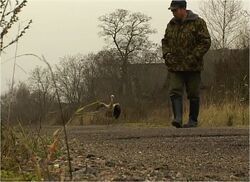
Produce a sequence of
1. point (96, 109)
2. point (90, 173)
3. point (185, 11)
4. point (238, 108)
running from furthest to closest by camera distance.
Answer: point (238, 108) < point (185, 11) < point (96, 109) < point (90, 173)

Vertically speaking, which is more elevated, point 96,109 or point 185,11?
point 185,11

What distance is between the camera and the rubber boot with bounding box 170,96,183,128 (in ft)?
25.3

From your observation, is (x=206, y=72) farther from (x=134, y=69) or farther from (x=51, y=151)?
(x=51, y=151)

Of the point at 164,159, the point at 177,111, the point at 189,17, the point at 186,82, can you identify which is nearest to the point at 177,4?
the point at 189,17

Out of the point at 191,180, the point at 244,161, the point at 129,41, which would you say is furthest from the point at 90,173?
the point at 129,41

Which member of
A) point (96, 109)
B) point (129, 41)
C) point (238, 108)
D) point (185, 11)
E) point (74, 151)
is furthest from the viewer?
point (129, 41)

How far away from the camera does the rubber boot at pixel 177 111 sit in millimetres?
7703

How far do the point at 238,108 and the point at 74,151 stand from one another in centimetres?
696

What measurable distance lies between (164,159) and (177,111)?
3.98 m

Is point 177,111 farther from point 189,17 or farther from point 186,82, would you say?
point 189,17

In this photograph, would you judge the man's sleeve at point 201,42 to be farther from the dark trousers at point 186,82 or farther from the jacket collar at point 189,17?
the dark trousers at point 186,82

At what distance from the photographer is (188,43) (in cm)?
771

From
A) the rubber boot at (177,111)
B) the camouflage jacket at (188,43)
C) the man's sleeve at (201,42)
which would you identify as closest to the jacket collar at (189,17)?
the camouflage jacket at (188,43)

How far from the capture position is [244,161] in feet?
12.7
